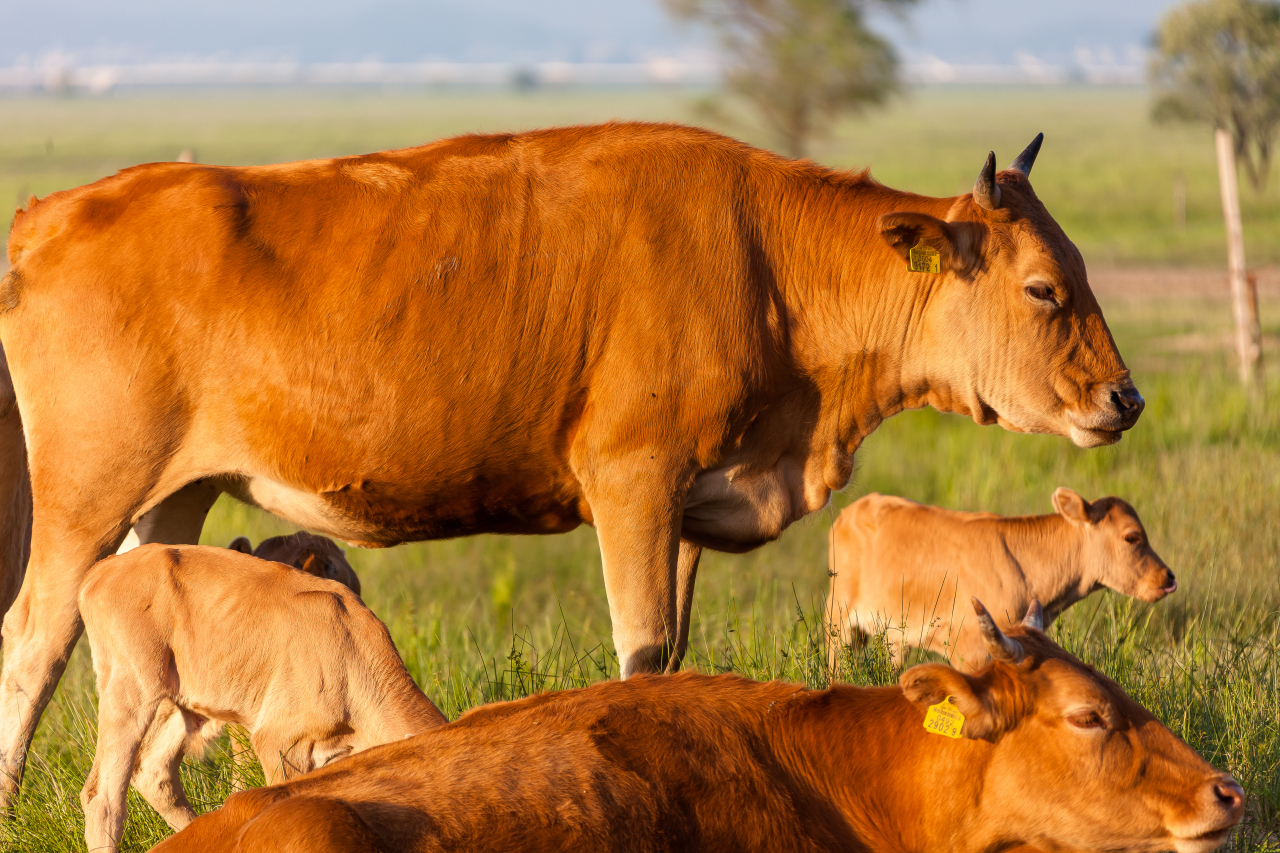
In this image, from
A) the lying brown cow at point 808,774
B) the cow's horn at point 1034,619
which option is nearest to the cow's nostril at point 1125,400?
the cow's horn at point 1034,619

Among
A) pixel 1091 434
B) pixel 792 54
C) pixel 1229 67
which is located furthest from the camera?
pixel 1229 67

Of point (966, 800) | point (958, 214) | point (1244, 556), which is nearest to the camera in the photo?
point (966, 800)

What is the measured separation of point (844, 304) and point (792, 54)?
20.0 metres

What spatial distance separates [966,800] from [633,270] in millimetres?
2308

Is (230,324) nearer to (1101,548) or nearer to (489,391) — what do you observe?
(489,391)

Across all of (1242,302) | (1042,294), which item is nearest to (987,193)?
(1042,294)

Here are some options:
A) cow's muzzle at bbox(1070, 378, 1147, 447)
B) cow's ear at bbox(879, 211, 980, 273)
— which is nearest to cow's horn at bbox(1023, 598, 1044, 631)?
cow's muzzle at bbox(1070, 378, 1147, 447)

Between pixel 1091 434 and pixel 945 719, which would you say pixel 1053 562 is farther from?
pixel 945 719

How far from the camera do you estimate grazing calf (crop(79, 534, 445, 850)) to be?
15.3ft

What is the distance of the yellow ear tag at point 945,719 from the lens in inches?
151

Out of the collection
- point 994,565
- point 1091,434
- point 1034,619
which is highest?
point 1091,434

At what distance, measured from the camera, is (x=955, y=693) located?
378cm

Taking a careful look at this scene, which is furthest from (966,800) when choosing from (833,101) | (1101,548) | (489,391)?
(833,101)

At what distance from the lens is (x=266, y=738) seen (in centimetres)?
473
